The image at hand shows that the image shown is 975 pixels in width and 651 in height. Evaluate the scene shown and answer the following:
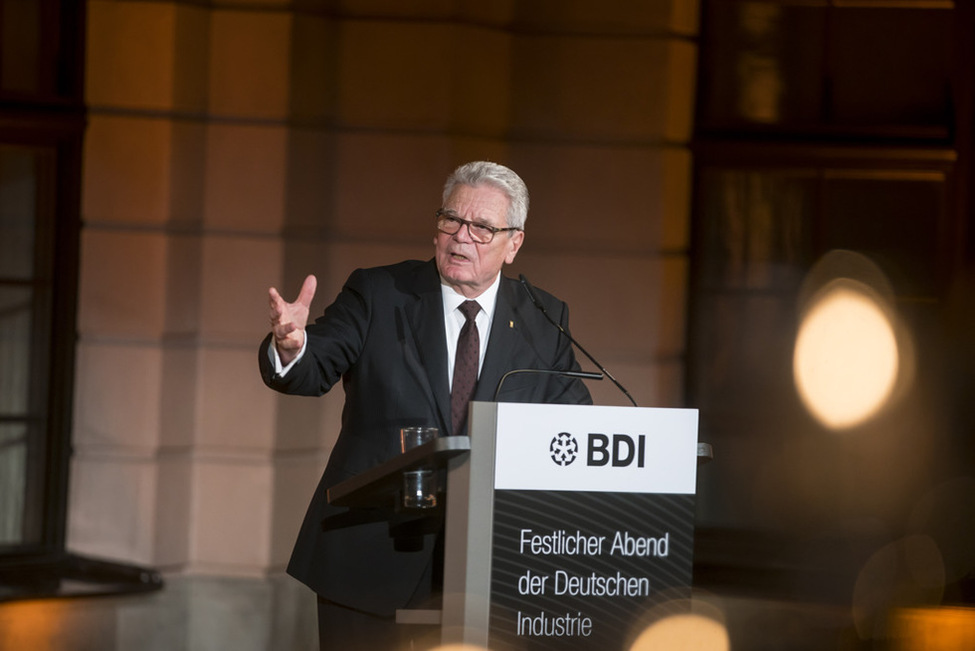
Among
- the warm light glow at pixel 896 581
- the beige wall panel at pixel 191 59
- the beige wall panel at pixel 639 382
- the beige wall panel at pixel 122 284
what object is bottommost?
the warm light glow at pixel 896 581

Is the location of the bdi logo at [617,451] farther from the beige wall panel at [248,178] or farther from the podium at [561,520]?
the beige wall panel at [248,178]

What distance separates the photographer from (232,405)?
4.77 metres

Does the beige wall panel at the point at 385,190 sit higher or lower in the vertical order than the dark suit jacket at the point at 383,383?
higher

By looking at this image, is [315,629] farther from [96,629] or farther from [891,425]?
[891,425]

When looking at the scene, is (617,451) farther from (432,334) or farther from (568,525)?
(432,334)

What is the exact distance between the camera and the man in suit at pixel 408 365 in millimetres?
2602

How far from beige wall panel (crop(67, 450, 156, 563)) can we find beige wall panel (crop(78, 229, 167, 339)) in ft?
1.79

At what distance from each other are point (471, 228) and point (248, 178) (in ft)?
7.40

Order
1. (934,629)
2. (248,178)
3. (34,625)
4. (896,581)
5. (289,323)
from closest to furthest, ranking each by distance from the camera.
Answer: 1. (289,323)
2. (34,625)
3. (934,629)
4. (248,178)
5. (896,581)

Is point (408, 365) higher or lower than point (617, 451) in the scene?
higher

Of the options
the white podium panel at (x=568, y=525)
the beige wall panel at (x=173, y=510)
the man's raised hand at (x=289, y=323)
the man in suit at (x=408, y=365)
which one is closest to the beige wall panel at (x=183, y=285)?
the beige wall panel at (x=173, y=510)

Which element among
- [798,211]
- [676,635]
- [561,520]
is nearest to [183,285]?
[798,211]

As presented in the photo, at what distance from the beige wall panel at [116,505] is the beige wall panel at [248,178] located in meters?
1.10

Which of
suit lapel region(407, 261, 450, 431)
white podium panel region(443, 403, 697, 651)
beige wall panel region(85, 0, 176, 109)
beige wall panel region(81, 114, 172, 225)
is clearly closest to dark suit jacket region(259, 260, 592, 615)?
suit lapel region(407, 261, 450, 431)
